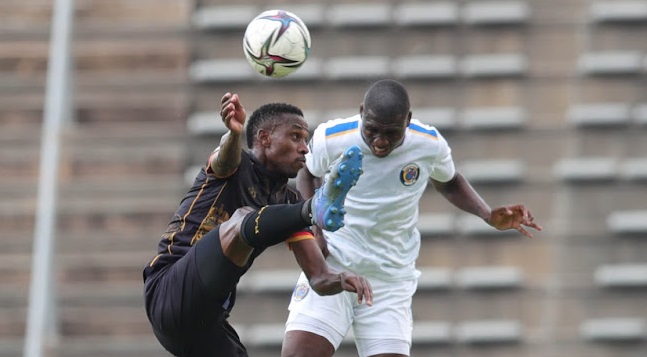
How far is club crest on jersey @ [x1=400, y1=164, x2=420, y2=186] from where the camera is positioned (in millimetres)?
8172

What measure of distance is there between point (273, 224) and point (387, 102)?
107 centimetres

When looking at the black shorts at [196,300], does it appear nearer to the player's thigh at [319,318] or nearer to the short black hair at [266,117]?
the player's thigh at [319,318]

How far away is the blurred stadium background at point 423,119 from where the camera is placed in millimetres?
14039

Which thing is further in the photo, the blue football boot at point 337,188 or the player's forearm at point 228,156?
the player's forearm at point 228,156

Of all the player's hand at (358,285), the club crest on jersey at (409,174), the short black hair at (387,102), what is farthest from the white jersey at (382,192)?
the player's hand at (358,285)

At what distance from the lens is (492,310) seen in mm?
14039

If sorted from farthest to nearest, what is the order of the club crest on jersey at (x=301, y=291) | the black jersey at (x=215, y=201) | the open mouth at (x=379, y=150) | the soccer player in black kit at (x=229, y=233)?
the club crest on jersey at (x=301, y=291), the open mouth at (x=379, y=150), the black jersey at (x=215, y=201), the soccer player in black kit at (x=229, y=233)

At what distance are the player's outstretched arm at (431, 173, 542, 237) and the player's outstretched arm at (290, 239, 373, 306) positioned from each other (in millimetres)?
1281

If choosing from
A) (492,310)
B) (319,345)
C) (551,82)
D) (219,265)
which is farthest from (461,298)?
(219,265)

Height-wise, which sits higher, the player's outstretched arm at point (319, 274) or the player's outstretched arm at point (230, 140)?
the player's outstretched arm at point (230, 140)

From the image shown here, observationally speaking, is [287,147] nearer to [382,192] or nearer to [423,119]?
[382,192]

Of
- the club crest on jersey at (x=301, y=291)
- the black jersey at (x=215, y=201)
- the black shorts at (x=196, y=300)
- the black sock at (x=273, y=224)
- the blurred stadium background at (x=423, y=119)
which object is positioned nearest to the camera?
the black sock at (x=273, y=224)

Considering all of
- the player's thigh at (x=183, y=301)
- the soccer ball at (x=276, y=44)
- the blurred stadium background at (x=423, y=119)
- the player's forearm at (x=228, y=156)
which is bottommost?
the player's thigh at (x=183, y=301)

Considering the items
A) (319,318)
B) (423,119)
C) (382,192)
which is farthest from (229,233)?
(423,119)
